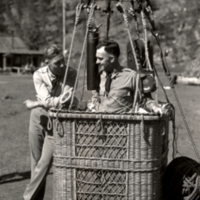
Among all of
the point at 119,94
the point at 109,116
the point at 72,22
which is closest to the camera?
the point at 109,116

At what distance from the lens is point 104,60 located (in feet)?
14.1

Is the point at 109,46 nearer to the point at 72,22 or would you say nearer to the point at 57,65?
the point at 57,65

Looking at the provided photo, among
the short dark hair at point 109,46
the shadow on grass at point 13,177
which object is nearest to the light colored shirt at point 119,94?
the short dark hair at point 109,46

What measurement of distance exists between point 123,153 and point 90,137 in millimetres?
302

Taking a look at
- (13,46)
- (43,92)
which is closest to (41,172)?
(43,92)

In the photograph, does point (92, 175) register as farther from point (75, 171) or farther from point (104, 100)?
point (104, 100)

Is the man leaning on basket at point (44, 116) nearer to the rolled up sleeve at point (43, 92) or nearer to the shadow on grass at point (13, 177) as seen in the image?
the rolled up sleeve at point (43, 92)

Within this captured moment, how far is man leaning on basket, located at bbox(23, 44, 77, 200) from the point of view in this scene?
193 inches

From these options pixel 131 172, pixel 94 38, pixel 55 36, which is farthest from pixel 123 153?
pixel 55 36

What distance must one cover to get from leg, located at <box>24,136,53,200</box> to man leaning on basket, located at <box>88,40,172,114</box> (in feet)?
3.04

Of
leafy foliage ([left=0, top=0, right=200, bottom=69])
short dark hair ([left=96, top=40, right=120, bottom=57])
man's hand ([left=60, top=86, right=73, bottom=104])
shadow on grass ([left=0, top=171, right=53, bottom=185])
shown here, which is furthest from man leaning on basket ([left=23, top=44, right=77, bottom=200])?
leafy foliage ([left=0, top=0, right=200, bottom=69])

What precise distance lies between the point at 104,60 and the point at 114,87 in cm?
27

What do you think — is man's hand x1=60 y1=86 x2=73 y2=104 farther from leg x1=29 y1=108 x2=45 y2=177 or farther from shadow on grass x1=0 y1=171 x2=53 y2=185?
shadow on grass x1=0 y1=171 x2=53 y2=185

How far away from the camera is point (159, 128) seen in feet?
12.5
